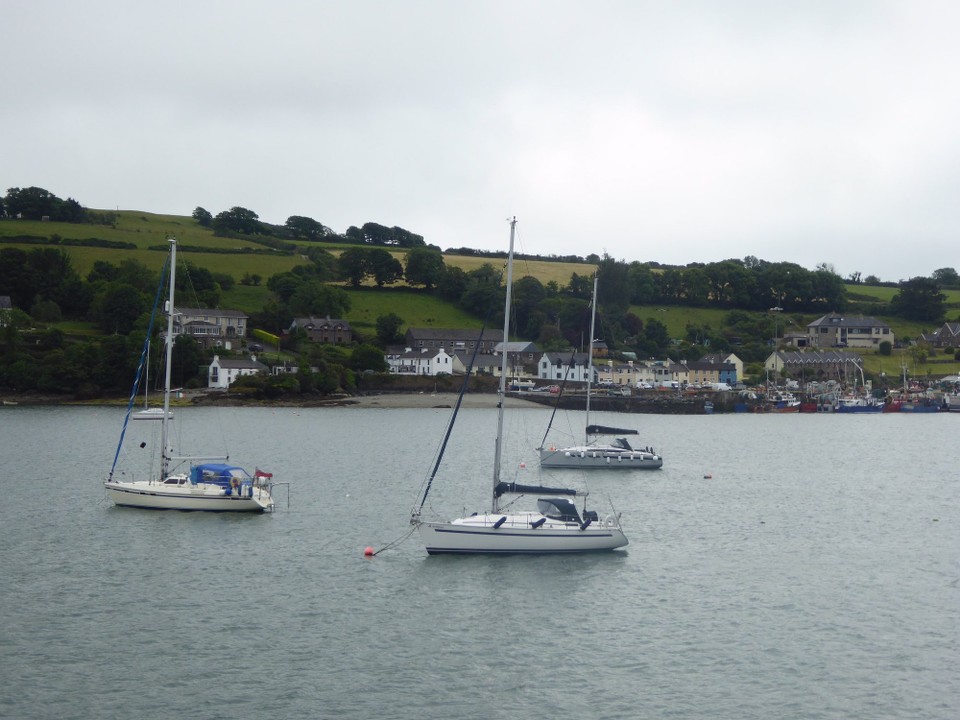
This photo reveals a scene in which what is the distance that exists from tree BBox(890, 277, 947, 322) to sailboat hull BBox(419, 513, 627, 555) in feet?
488

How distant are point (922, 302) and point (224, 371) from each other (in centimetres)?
11588

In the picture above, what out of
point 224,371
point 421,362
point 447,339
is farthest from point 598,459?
point 447,339

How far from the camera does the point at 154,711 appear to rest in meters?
21.4

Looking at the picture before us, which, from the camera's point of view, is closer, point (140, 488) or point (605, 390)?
point (140, 488)

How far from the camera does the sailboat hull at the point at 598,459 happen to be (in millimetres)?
59281

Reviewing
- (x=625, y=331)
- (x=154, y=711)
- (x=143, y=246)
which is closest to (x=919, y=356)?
(x=625, y=331)

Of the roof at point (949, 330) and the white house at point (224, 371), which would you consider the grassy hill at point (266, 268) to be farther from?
the white house at point (224, 371)

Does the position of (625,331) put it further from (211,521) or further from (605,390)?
(211,521)

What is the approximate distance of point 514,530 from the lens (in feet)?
110

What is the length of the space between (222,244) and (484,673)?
149 m

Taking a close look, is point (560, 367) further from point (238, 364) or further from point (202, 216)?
point (202, 216)

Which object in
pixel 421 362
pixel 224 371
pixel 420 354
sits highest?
pixel 420 354

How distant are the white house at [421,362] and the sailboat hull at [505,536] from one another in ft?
301

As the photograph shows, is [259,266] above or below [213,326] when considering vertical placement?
above
